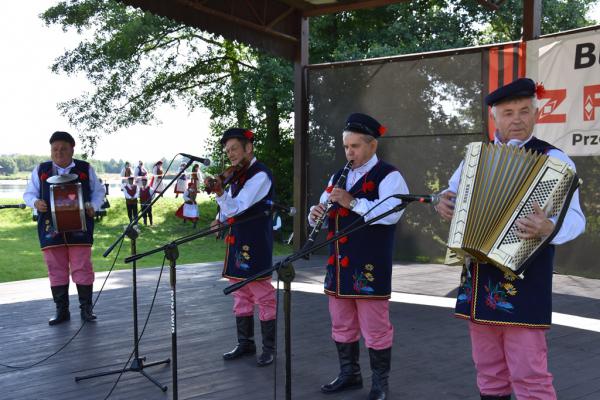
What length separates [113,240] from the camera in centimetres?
1444

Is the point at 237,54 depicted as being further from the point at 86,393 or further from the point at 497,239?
the point at 497,239

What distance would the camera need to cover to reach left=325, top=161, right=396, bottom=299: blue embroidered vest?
3539 millimetres

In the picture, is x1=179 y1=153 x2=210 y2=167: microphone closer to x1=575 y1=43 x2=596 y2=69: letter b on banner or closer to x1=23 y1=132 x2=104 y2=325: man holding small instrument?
x1=23 y1=132 x2=104 y2=325: man holding small instrument

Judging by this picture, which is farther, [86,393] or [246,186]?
[246,186]

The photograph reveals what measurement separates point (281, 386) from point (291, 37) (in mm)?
7098

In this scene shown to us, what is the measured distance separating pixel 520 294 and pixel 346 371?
59.4 inches

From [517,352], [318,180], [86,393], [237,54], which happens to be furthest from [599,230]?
[237,54]

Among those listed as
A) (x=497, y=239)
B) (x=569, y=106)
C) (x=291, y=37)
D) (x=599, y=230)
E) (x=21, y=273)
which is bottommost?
(x=21, y=273)

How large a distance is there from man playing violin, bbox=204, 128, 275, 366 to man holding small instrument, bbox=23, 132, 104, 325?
1.83m

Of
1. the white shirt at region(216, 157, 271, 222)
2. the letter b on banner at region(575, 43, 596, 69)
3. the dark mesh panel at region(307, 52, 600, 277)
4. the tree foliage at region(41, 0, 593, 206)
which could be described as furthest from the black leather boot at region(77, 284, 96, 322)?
the tree foliage at region(41, 0, 593, 206)

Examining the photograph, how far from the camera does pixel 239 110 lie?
1517cm

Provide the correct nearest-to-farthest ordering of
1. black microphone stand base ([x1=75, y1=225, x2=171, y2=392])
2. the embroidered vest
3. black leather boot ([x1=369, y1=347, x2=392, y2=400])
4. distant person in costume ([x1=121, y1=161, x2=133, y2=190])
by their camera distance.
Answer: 1. black leather boot ([x1=369, y1=347, x2=392, y2=400])
2. black microphone stand base ([x1=75, y1=225, x2=171, y2=392])
3. the embroidered vest
4. distant person in costume ([x1=121, y1=161, x2=133, y2=190])

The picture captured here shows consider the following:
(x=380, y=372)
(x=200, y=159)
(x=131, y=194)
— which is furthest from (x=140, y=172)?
(x=380, y=372)

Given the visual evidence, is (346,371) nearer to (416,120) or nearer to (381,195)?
(381,195)
